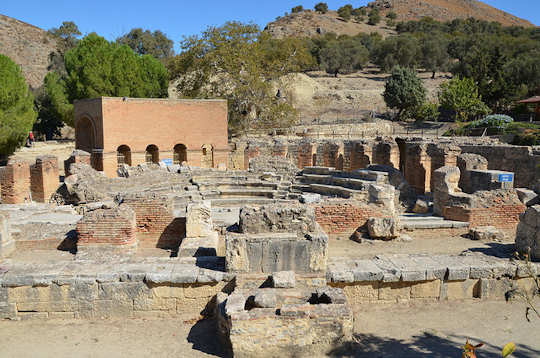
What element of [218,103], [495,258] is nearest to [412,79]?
[218,103]

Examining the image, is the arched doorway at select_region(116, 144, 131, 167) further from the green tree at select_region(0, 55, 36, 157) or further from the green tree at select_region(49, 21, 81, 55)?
the green tree at select_region(49, 21, 81, 55)

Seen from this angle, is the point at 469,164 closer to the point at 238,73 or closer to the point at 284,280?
the point at 284,280

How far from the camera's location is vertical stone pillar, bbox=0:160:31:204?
48.8 feet

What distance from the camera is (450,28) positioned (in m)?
76.9

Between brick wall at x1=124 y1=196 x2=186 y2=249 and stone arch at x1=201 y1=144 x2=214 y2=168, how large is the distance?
15410 millimetres

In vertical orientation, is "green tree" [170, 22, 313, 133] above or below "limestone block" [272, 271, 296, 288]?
above

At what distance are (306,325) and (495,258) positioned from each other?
4.03 metres

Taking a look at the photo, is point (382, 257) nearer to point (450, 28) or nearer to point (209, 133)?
point (209, 133)

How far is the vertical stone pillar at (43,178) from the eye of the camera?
1576cm

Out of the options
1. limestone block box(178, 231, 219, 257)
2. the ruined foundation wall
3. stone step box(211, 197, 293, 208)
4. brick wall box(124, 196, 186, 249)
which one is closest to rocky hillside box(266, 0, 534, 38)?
the ruined foundation wall

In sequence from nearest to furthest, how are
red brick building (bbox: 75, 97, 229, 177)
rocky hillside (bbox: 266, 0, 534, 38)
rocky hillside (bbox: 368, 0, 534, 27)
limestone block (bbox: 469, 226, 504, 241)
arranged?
limestone block (bbox: 469, 226, 504, 241) < red brick building (bbox: 75, 97, 229, 177) < rocky hillside (bbox: 266, 0, 534, 38) < rocky hillside (bbox: 368, 0, 534, 27)

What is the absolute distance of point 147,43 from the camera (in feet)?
193

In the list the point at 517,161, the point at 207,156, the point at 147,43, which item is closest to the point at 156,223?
the point at 517,161

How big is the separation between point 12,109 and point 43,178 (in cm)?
1155
